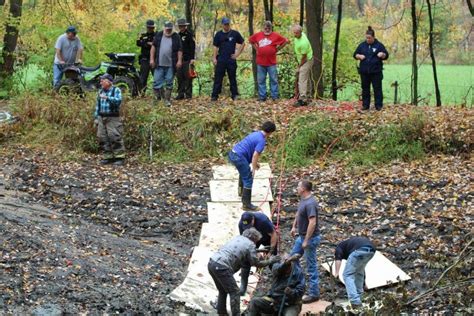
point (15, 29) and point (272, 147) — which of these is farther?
point (15, 29)

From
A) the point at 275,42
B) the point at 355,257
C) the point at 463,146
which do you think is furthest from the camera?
the point at 275,42

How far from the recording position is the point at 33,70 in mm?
24859

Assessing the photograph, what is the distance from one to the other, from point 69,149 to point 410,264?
26.7ft

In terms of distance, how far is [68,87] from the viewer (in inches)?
747

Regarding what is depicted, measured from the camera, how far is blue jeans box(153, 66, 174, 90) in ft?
61.1

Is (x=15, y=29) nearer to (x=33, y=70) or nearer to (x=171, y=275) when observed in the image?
(x=33, y=70)

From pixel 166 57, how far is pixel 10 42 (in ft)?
21.5

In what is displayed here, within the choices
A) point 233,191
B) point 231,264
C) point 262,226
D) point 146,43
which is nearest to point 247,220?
point 262,226

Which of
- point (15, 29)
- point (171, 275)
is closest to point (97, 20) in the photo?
point (15, 29)

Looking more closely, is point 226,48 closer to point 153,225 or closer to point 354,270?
point 153,225

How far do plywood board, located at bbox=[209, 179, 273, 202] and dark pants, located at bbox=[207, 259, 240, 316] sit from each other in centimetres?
425

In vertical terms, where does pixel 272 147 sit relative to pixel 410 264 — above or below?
above

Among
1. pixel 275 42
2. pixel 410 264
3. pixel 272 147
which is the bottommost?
pixel 410 264

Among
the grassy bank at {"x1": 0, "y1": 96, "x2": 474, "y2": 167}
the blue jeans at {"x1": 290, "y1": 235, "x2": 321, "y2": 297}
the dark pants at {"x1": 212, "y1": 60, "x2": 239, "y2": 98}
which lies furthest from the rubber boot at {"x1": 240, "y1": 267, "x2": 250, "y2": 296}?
the dark pants at {"x1": 212, "y1": 60, "x2": 239, "y2": 98}
